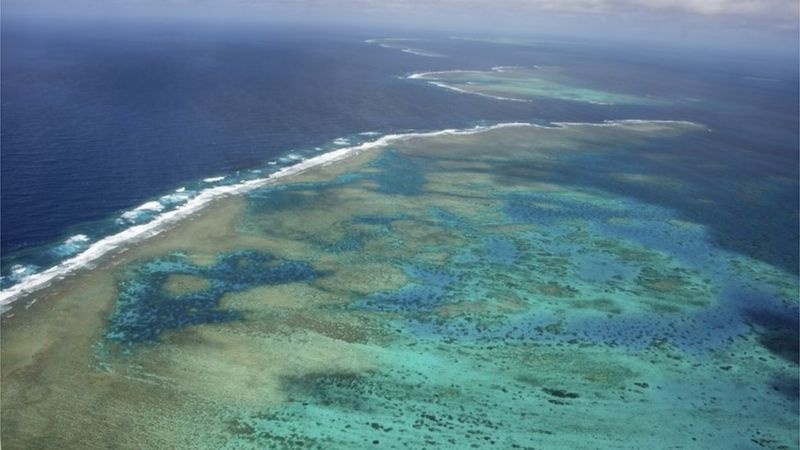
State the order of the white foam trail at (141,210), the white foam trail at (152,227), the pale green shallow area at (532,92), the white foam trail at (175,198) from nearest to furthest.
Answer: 1. the white foam trail at (152,227)
2. the white foam trail at (141,210)
3. the white foam trail at (175,198)
4. the pale green shallow area at (532,92)

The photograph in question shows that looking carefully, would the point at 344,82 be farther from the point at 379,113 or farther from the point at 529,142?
the point at 529,142

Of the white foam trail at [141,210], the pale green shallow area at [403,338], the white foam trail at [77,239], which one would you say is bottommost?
the pale green shallow area at [403,338]

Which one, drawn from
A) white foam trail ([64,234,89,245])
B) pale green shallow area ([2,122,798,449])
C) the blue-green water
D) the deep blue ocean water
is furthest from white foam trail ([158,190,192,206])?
white foam trail ([64,234,89,245])

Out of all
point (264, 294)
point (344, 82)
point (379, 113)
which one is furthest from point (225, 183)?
point (344, 82)

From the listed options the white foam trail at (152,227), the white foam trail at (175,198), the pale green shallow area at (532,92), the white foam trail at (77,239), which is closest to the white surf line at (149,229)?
the white foam trail at (152,227)

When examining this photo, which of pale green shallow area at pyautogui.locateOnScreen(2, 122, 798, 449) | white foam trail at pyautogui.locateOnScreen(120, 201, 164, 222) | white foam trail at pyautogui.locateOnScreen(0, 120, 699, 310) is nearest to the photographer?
pale green shallow area at pyautogui.locateOnScreen(2, 122, 798, 449)

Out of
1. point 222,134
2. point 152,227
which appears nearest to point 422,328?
point 152,227

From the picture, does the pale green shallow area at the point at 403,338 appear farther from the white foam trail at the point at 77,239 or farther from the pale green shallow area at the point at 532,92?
the pale green shallow area at the point at 532,92

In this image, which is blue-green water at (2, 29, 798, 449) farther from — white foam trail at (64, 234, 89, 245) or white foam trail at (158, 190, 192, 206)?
white foam trail at (64, 234, 89, 245)
